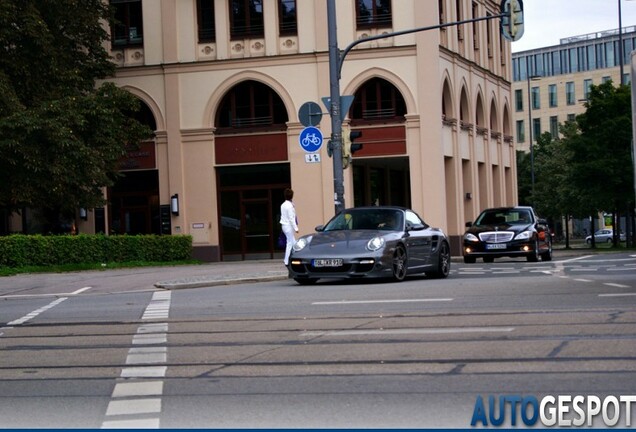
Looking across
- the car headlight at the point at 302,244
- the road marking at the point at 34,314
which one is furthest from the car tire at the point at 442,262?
the road marking at the point at 34,314

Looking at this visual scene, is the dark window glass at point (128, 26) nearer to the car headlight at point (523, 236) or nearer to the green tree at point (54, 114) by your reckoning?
the green tree at point (54, 114)

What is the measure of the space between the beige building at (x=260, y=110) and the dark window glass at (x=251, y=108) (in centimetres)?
5

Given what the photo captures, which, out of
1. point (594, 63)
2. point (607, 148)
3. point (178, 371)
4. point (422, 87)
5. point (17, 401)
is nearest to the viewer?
point (17, 401)

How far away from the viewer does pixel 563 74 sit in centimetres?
12294

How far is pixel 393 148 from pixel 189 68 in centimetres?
849

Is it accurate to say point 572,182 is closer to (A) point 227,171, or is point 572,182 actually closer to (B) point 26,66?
(A) point 227,171

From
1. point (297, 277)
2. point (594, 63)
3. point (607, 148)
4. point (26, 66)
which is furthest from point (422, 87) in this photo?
point (594, 63)

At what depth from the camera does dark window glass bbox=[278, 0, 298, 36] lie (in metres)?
47.6

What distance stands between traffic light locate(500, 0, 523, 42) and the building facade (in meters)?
88.6

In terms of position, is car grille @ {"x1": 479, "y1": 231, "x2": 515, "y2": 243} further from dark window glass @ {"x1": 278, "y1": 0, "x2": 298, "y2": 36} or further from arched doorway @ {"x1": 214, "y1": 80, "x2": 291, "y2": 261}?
dark window glass @ {"x1": 278, "y1": 0, "x2": 298, "y2": 36}

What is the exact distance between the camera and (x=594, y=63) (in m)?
120

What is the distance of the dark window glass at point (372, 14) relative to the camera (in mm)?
47000
